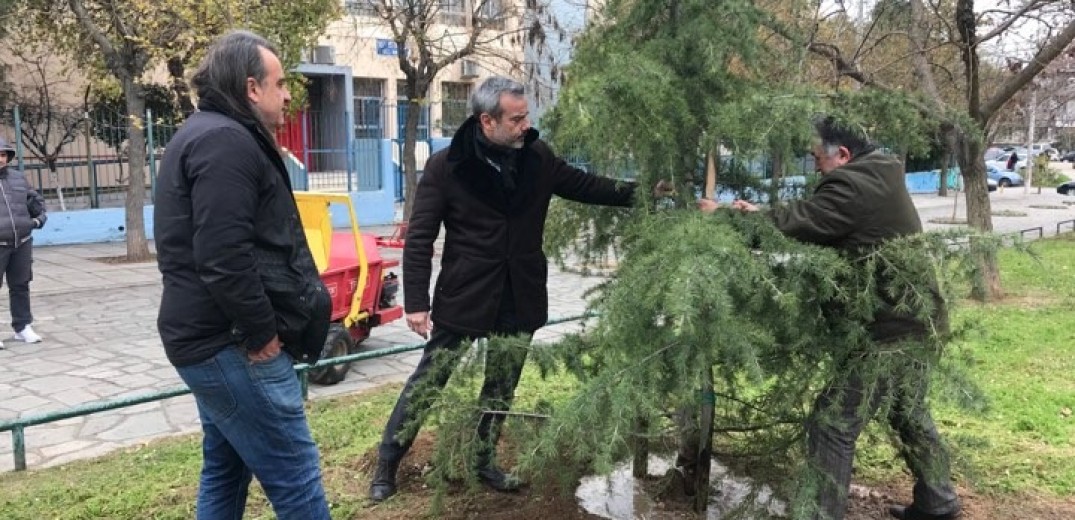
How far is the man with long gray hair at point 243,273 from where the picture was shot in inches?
97.2

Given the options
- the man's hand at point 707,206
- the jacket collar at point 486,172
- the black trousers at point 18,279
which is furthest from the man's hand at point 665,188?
the black trousers at point 18,279

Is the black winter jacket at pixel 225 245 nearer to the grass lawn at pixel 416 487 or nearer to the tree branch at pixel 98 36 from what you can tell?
the grass lawn at pixel 416 487

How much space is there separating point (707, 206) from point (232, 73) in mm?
1714

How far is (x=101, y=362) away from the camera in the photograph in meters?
7.06

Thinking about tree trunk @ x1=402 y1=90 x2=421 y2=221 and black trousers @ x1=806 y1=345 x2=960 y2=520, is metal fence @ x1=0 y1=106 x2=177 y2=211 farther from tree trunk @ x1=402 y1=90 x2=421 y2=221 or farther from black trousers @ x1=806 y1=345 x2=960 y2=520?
black trousers @ x1=806 y1=345 x2=960 y2=520

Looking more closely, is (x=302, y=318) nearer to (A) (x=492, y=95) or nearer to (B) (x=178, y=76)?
(A) (x=492, y=95)

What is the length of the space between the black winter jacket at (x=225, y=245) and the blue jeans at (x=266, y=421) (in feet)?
0.24

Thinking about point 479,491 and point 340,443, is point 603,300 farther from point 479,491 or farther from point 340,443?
point 340,443

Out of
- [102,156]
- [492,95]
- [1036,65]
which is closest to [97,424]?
[492,95]

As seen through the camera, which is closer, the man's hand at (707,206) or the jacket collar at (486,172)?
the man's hand at (707,206)

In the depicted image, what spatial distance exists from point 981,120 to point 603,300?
26.0 feet

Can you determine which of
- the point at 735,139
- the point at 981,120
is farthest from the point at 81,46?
the point at 735,139

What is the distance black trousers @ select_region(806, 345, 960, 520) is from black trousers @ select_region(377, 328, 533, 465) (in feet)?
3.88

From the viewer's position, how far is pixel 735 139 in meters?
3.13
